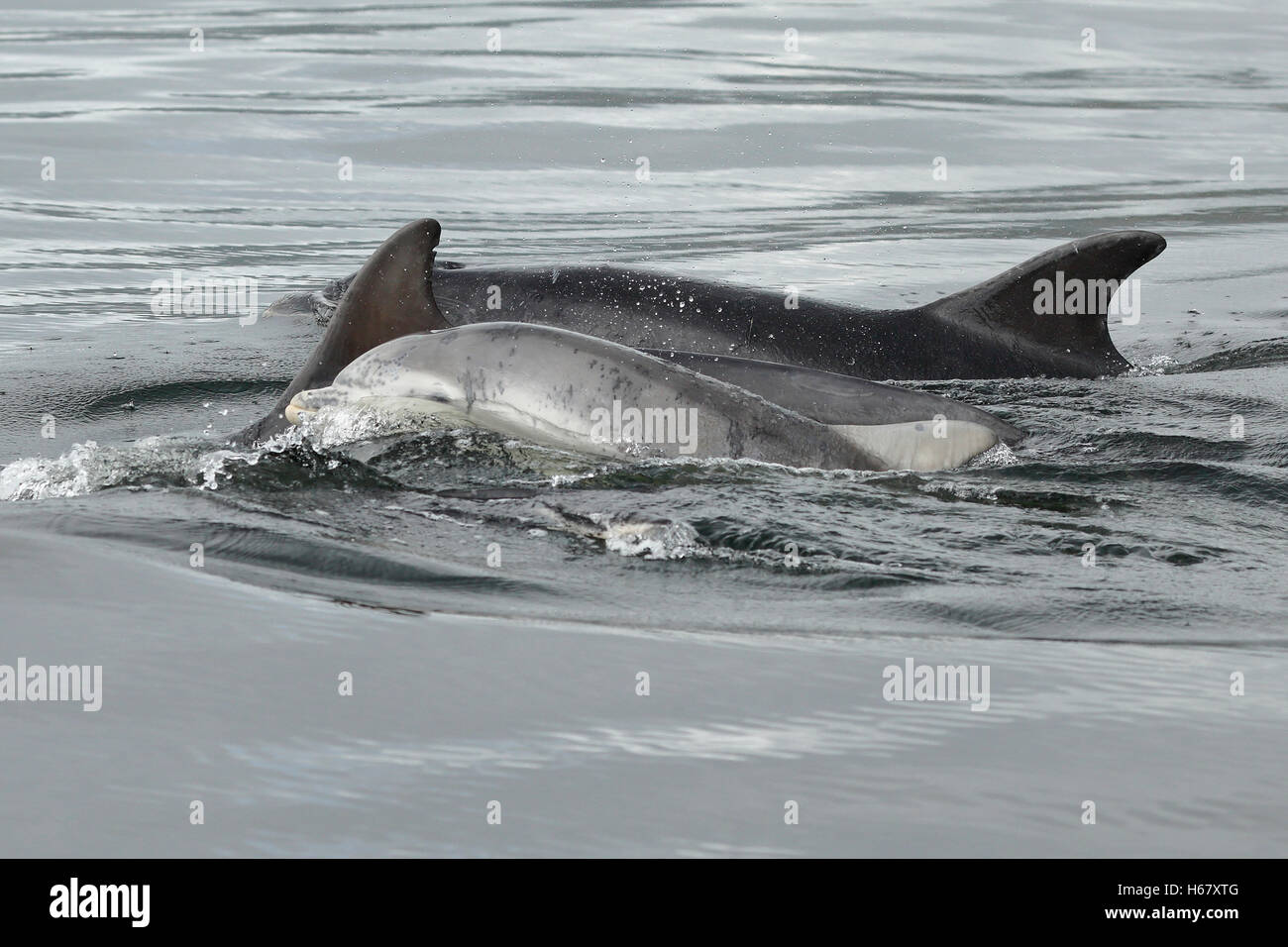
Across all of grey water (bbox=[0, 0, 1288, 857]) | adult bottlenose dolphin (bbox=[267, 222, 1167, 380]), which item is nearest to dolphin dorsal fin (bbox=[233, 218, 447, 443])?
grey water (bbox=[0, 0, 1288, 857])

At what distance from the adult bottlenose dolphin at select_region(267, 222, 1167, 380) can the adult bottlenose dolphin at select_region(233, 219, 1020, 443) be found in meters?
1.30

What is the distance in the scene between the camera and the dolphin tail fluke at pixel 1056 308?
32.0 feet

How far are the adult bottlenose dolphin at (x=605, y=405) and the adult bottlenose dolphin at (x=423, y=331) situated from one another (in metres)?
0.12

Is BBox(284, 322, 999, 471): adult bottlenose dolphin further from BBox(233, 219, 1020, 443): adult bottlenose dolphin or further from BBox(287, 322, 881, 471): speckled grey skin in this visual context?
BBox(233, 219, 1020, 443): adult bottlenose dolphin

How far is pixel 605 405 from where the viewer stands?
7461 millimetres

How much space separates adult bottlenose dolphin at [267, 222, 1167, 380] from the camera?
387 inches

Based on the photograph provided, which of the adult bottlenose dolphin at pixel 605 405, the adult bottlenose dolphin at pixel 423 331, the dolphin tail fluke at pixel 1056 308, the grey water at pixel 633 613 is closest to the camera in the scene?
the grey water at pixel 633 613

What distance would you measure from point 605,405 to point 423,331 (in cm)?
123

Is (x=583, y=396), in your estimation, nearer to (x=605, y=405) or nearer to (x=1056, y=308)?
(x=605, y=405)

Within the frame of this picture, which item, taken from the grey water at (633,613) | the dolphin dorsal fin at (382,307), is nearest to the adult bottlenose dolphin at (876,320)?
the grey water at (633,613)

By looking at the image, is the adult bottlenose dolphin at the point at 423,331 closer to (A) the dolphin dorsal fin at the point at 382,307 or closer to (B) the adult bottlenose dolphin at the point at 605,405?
(A) the dolphin dorsal fin at the point at 382,307

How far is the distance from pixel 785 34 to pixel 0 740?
26658 millimetres

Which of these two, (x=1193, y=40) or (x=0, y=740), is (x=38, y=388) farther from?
(x=1193, y=40)
